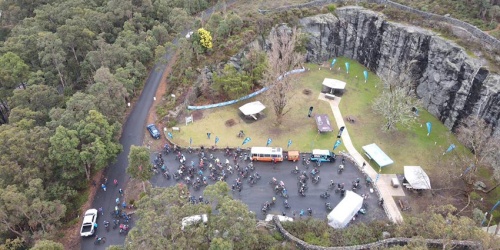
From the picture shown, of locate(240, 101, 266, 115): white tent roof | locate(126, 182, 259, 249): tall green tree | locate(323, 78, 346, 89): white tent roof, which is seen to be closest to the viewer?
locate(126, 182, 259, 249): tall green tree

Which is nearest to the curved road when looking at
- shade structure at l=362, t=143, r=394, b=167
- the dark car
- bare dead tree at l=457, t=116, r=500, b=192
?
the dark car

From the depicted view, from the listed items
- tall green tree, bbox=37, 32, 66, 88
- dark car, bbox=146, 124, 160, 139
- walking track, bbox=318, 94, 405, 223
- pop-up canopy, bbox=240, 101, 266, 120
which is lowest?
walking track, bbox=318, 94, 405, 223

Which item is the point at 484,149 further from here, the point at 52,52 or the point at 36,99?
the point at 52,52

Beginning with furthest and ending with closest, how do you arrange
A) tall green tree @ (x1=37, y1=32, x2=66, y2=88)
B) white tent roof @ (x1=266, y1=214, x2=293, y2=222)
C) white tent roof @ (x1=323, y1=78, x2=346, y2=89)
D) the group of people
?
white tent roof @ (x1=323, y1=78, x2=346, y2=89) < tall green tree @ (x1=37, y1=32, x2=66, y2=88) < the group of people < white tent roof @ (x1=266, y1=214, x2=293, y2=222)

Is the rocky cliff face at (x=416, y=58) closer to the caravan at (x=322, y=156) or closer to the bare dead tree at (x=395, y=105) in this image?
the bare dead tree at (x=395, y=105)

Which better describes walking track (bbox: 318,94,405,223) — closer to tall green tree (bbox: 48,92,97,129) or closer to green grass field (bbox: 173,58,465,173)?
green grass field (bbox: 173,58,465,173)

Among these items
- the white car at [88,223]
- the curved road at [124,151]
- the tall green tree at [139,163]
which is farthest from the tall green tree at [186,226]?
the white car at [88,223]

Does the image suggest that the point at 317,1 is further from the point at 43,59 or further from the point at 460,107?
the point at 43,59
